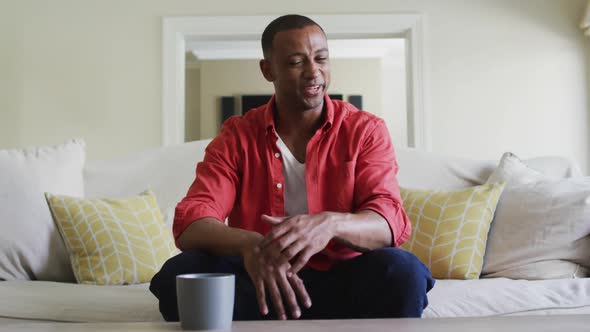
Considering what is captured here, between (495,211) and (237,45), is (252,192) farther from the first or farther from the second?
(237,45)

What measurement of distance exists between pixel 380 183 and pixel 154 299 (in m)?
0.72

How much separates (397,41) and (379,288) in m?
6.05

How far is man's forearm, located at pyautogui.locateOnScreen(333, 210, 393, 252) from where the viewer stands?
1250 millimetres

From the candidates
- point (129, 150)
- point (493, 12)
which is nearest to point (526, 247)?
point (493, 12)

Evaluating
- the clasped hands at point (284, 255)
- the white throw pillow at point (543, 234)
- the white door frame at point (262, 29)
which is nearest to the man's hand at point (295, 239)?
the clasped hands at point (284, 255)

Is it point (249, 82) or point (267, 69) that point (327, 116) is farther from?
point (249, 82)

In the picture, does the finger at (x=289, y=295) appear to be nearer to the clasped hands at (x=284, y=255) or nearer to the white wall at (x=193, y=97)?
the clasped hands at (x=284, y=255)

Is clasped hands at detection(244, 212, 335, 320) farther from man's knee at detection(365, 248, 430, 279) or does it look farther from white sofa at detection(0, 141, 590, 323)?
white sofa at detection(0, 141, 590, 323)

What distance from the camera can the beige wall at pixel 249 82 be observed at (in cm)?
758

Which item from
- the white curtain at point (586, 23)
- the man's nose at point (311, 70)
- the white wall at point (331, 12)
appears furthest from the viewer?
the white wall at point (331, 12)

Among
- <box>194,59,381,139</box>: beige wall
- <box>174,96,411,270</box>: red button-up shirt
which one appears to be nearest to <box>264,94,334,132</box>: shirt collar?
<box>174,96,411,270</box>: red button-up shirt

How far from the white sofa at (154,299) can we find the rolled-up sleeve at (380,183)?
39cm

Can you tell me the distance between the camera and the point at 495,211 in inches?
84.4

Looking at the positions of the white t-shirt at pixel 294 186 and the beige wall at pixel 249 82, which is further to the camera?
the beige wall at pixel 249 82
